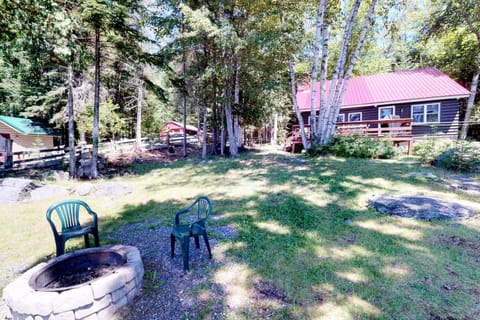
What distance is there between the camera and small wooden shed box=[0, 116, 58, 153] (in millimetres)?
15914

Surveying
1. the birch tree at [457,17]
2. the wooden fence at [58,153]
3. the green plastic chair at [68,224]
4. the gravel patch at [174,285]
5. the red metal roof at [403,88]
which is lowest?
the gravel patch at [174,285]

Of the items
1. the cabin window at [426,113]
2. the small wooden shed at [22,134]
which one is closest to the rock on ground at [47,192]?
the small wooden shed at [22,134]

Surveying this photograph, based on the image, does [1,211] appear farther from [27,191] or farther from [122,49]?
[122,49]

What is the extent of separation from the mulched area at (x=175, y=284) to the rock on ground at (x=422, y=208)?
2.89 meters

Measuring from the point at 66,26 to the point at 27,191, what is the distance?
200 inches

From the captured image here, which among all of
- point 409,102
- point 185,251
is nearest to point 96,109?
point 185,251

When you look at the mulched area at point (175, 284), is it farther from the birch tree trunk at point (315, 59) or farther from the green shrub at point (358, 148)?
the birch tree trunk at point (315, 59)

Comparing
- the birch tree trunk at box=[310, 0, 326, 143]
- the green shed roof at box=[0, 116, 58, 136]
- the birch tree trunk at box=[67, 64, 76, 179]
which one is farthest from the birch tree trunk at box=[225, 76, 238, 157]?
the green shed roof at box=[0, 116, 58, 136]

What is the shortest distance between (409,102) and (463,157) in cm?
845

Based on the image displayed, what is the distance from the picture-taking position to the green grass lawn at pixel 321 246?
240cm

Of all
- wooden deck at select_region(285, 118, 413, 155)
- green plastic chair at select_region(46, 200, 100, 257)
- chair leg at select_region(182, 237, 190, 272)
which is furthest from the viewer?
wooden deck at select_region(285, 118, 413, 155)

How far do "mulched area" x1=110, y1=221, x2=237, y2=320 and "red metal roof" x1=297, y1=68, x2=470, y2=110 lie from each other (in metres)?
14.2

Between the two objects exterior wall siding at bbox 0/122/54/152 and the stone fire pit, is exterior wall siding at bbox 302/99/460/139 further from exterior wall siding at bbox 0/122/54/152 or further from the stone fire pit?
exterior wall siding at bbox 0/122/54/152

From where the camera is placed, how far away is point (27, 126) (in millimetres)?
16609
